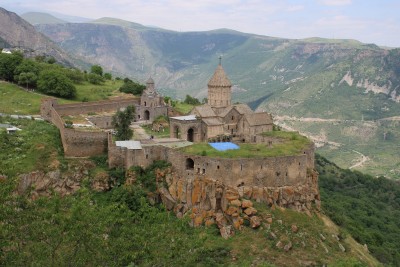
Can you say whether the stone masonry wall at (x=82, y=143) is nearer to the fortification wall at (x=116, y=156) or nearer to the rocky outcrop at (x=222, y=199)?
the fortification wall at (x=116, y=156)

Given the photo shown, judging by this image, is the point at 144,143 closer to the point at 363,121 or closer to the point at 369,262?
the point at 369,262

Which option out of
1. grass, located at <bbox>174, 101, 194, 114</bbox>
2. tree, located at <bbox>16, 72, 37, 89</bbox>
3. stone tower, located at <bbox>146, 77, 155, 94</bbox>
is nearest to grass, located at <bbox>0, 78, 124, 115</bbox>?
tree, located at <bbox>16, 72, 37, 89</bbox>

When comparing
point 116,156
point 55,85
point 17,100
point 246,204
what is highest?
point 55,85

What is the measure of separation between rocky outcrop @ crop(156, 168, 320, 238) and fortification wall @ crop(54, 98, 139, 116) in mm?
17738

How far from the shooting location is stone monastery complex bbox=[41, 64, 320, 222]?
124 feet

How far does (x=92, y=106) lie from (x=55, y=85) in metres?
7.81

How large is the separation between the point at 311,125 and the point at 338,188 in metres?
76.6

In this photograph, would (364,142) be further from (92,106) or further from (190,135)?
(190,135)

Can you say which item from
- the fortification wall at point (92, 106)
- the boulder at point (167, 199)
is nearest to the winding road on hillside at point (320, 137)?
the fortification wall at point (92, 106)

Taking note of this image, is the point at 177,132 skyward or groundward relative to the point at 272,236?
skyward

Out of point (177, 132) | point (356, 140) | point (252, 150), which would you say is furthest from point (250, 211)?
point (356, 140)

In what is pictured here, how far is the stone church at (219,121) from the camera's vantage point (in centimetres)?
4625

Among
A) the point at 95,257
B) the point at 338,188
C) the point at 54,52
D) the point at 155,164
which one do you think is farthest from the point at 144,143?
the point at 54,52

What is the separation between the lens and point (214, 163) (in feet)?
125
